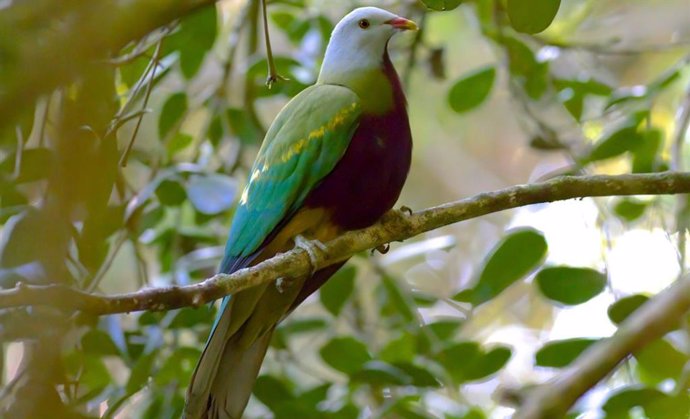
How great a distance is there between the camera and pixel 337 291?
11.0ft

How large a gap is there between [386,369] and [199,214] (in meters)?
0.97

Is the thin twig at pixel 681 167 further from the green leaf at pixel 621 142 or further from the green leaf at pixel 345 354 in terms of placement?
the green leaf at pixel 345 354

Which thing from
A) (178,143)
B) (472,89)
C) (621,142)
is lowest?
(178,143)

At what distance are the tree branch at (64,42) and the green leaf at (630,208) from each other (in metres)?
2.29

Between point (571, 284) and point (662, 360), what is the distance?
14.6 inches

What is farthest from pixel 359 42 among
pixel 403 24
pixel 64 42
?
pixel 64 42

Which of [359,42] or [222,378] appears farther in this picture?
[359,42]

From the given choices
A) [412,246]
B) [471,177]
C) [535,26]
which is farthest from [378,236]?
[471,177]

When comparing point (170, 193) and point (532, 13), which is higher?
point (532, 13)

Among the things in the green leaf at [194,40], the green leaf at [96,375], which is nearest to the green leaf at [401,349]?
the green leaf at [96,375]

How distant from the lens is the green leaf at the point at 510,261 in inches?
115

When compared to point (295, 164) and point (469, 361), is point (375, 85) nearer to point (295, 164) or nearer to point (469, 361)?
point (295, 164)

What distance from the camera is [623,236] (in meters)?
3.91

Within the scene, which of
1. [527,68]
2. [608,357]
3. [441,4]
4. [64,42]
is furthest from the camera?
[527,68]
